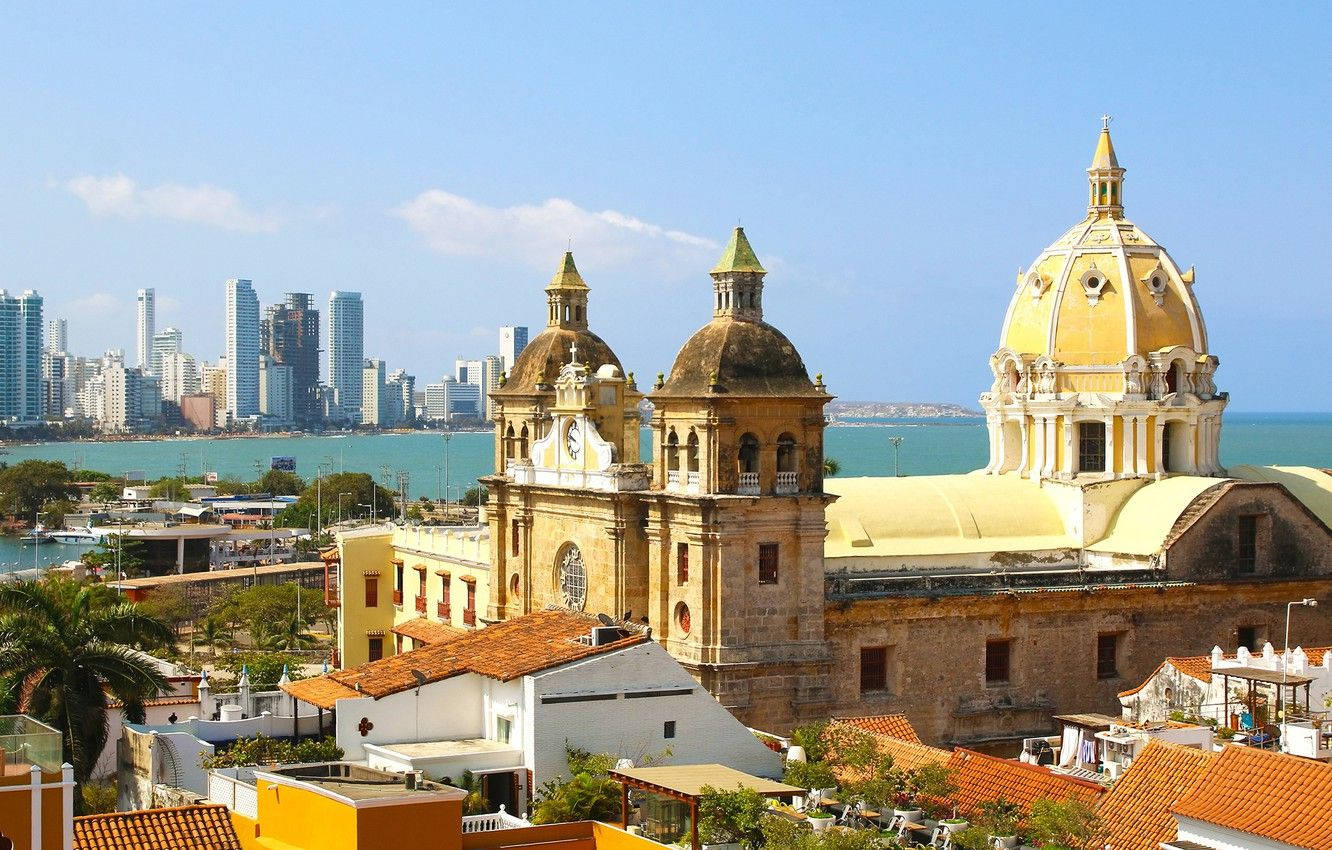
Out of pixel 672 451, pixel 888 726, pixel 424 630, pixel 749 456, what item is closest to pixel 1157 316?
pixel 749 456

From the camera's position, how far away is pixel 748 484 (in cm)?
4150

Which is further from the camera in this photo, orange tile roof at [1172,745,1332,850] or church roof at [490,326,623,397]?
church roof at [490,326,623,397]

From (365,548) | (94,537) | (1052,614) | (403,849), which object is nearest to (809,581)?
(1052,614)

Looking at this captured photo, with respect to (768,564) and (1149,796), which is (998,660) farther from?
(1149,796)

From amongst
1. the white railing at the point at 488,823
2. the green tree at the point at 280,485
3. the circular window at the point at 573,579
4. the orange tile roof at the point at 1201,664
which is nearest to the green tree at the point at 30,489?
the green tree at the point at 280,485

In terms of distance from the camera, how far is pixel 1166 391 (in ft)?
169

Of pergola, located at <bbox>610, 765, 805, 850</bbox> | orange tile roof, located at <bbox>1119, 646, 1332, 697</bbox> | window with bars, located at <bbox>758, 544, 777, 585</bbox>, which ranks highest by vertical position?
window with bars, located at <bbox>758, 544, 777, 585</bbox>

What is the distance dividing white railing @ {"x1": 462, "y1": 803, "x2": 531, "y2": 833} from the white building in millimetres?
3333

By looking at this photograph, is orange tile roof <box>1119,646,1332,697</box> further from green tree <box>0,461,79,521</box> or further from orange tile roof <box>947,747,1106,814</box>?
green tree <box>0,461,79,521</box>

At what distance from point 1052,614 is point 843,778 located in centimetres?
1390

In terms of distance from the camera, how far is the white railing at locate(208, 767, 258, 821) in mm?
29109

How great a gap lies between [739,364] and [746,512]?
303cm

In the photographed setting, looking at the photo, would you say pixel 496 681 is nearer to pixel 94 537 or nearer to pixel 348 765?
pixel 348 765

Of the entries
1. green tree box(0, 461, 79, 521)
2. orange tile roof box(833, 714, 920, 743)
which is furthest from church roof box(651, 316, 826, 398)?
green tree box(0, 461, 79, 521)
